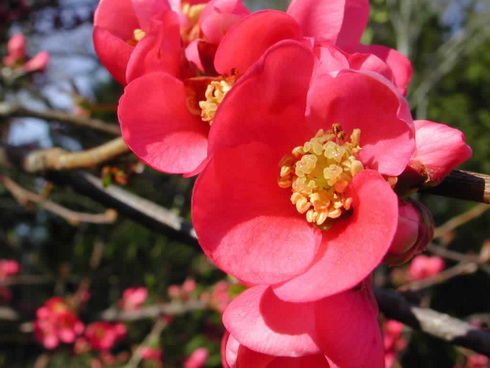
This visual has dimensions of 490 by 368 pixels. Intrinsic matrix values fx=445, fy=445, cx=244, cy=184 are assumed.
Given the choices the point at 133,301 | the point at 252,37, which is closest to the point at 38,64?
the point at 252,37

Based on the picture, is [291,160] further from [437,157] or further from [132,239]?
[132,239]

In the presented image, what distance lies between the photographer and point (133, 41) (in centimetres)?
63

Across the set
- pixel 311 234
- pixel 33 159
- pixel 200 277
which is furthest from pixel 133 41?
pixel 200 277

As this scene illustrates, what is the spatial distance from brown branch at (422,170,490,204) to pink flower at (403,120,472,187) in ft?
0.06

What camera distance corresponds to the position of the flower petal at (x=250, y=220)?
438mm

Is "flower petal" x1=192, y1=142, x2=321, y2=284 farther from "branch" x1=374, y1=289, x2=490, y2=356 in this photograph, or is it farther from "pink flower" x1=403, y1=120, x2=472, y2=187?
"branch" x1=374, y1=289, x2=490, y2=356

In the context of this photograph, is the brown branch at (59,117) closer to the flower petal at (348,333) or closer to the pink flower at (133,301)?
the flower petal at (348,333)

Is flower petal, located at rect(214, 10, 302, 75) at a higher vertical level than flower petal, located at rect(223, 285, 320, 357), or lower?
higher

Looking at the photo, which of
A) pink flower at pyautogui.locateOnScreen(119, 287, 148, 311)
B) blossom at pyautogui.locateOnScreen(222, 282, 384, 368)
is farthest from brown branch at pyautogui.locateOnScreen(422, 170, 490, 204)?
pink flower at pyautogui.locateOnScreen(119, 287, 148, 311)

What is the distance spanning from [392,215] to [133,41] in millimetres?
436

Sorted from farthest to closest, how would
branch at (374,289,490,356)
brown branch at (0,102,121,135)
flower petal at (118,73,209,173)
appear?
brown branch at (0,102,121,135) < branch at (374,289,490,356) < flower petal at (118,73,209,173)

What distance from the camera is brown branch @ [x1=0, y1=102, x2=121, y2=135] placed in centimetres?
105

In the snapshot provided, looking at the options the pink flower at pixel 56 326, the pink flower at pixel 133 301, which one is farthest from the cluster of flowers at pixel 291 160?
the pink flower at pixel 133 301

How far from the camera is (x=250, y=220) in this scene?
1.59 feet
